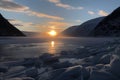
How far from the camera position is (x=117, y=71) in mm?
4797

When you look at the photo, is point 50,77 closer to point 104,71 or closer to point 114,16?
point 104,71

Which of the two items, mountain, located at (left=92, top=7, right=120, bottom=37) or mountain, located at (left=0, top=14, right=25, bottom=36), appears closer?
mountain, located at (left=92, top=7, right=120, bottom=37)

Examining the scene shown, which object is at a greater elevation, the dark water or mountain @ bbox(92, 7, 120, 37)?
mountain @ bbox(92, 7, 120, 37)

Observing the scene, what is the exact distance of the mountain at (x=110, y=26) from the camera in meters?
144

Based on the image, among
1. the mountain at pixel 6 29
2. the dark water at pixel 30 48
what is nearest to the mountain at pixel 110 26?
the mountain at pixel 6 29

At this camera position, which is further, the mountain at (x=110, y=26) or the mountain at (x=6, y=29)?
the mountain at (x=6, y=29)

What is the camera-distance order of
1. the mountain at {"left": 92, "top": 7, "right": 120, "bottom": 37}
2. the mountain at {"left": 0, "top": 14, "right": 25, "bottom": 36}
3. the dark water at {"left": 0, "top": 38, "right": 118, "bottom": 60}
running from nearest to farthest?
the dark water at {"left": 0, "top": 38, "right": 118, "bottom": 60} → the mountain at {"left": 92, "top": 7, "right": 120, "bottom": 37} → the mountain at {"left": 0, "top": 14, "right": 25, "bottom": 36}

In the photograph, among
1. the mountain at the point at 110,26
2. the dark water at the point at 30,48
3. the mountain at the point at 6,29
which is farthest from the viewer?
the mountain at the point at 6,29

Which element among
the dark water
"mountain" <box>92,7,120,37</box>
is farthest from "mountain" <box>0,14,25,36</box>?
the dark water

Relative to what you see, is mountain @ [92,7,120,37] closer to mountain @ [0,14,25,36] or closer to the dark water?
mountain @ [0,14,25,36]

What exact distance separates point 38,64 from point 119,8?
172 meters

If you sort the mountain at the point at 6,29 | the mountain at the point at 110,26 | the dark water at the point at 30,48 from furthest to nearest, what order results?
the mountain at the point at 6,29 → the mountain at the point at 110,26 → the dark water at the point at 30,48

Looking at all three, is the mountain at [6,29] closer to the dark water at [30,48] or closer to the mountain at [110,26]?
the mountain at [110,26]

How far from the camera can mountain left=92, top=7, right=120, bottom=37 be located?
472ft
